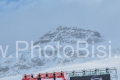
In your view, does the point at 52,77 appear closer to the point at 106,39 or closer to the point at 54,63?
the point at 54,63

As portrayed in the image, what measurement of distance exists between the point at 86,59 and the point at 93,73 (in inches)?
4329

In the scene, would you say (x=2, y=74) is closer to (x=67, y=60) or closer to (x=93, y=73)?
(x=67, y=60)

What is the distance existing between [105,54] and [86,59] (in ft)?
27.7

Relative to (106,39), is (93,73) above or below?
below

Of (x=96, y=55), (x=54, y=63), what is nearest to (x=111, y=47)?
(x=96, y=55)

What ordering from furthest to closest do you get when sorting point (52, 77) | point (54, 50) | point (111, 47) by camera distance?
point (54, 50)
point (111, 47)
point (52, 77)

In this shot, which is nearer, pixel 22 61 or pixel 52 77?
pixel 52 77

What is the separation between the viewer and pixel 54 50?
175 m

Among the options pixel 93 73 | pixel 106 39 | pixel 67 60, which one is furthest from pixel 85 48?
pixel 93 73

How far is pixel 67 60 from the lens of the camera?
506ft

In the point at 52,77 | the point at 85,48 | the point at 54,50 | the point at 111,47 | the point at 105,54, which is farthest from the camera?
the point at 54,50

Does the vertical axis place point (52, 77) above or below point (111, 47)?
below

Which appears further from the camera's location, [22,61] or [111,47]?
[22,61]

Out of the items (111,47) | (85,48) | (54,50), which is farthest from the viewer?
(54,50)
